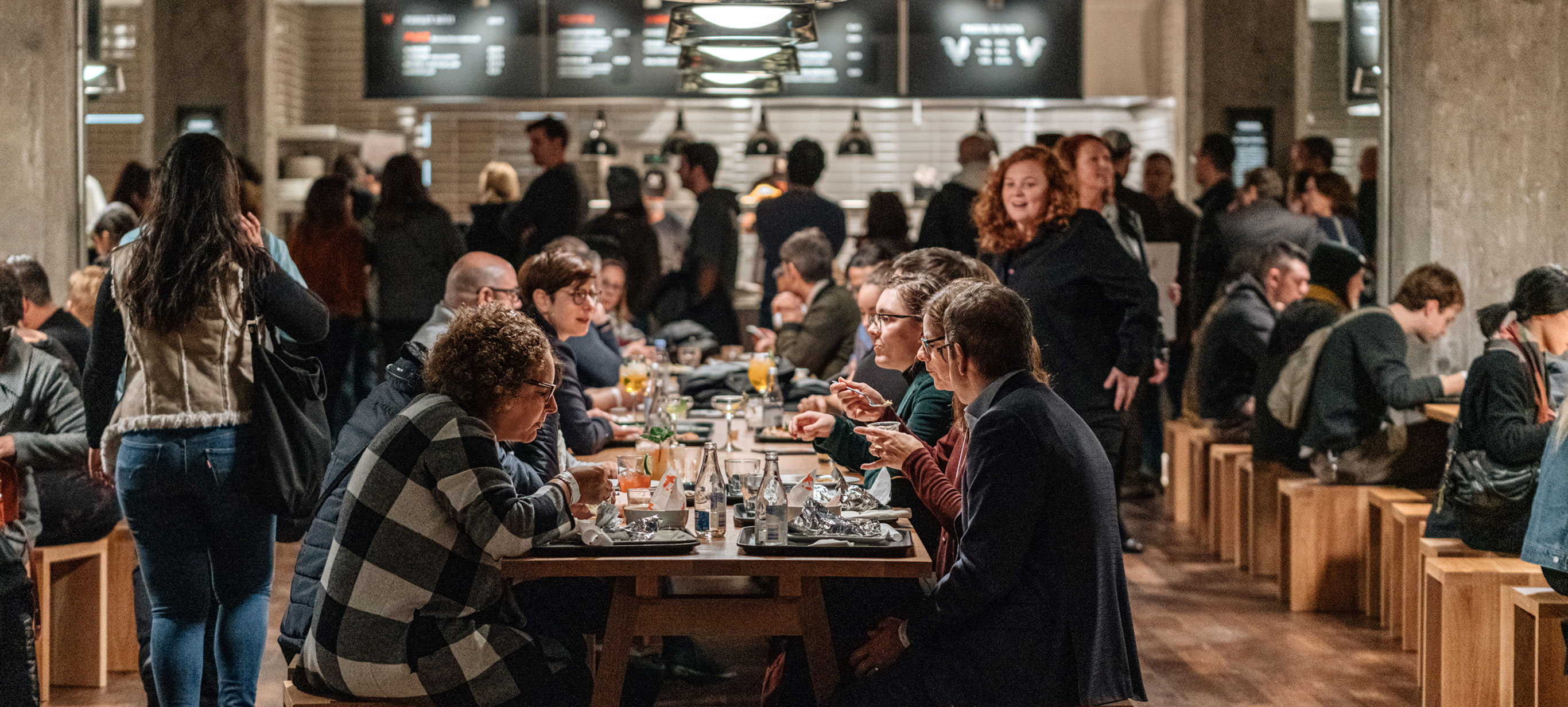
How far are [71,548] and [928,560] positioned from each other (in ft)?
9.54

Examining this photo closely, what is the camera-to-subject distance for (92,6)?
6355 millimetres

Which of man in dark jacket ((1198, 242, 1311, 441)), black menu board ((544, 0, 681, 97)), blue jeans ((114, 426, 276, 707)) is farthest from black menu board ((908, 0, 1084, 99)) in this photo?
blue jeans ((114, 426, 276, 707))

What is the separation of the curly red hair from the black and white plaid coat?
2639mm

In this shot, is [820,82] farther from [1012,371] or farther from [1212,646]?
[1012,371]

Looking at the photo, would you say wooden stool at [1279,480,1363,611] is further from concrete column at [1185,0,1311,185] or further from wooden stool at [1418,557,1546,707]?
concrete column at [1185,0,1311,185]

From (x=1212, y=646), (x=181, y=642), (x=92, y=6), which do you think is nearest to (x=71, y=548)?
(x=181, y=642)

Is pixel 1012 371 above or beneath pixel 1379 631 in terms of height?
above

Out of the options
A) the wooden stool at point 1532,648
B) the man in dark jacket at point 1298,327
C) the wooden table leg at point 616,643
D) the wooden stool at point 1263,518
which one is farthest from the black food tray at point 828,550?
the wooden stool at point 1263,518

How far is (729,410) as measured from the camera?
4.68 metres

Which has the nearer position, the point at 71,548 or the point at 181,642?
the point at 181,642

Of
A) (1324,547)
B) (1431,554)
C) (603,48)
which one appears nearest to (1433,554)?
(1431,554)

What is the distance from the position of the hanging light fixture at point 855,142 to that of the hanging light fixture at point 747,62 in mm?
5484

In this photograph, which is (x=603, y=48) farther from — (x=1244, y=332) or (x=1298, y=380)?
(x=1298, y=380)

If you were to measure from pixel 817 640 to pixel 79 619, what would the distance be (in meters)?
2.75
